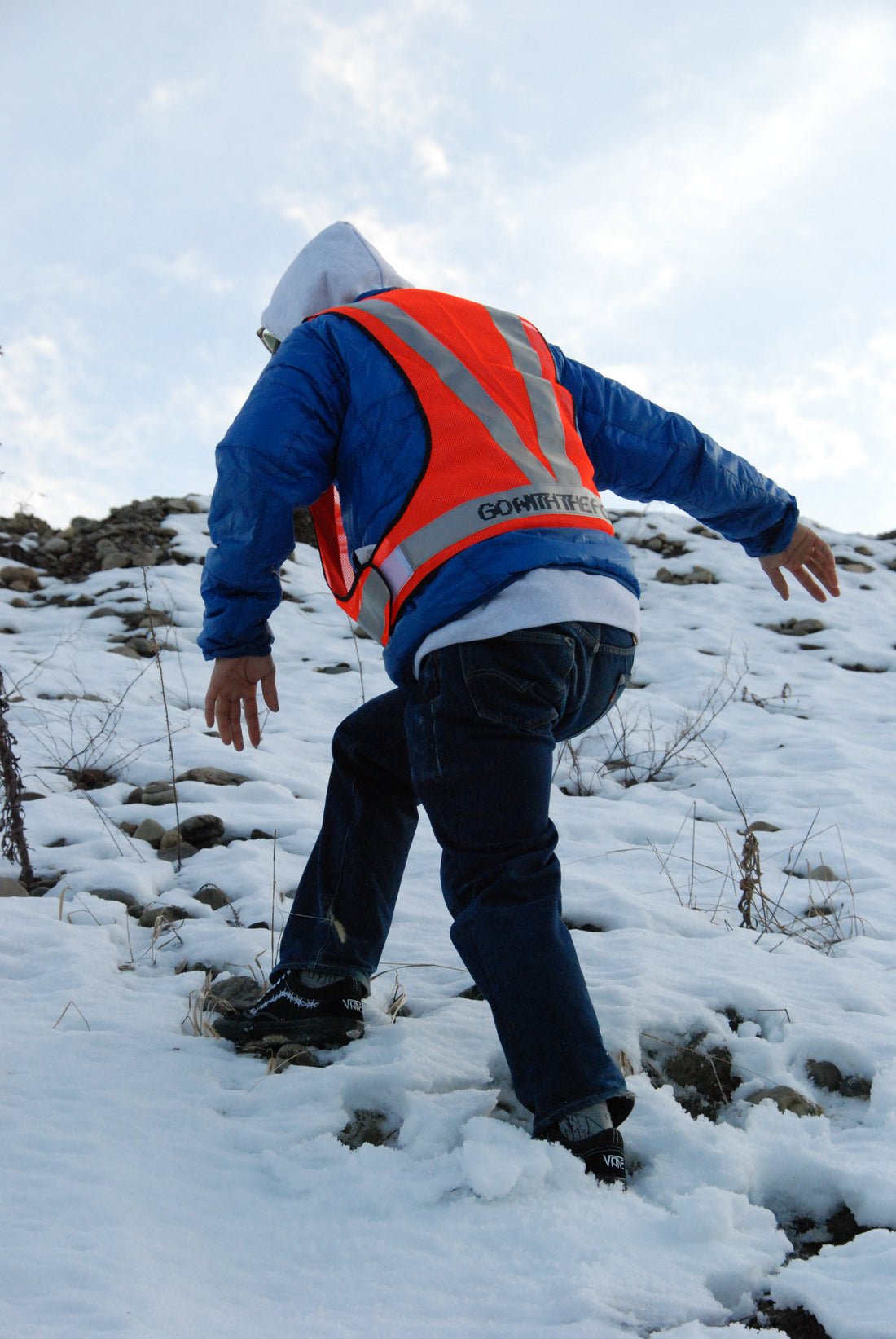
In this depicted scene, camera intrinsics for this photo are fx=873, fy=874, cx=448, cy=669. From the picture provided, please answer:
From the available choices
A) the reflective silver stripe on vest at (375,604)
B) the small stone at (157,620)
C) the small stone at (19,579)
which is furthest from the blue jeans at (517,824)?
the small stone at (19,579)

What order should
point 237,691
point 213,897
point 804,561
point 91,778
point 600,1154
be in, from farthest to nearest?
1. point 91,778
2. point 213,897
3. point 804,561
4. point 237,691
5. point 600,1154

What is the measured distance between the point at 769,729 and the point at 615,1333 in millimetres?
4256

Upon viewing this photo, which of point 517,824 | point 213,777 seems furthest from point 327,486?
point 213,777

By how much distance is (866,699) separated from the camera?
18.4 ft

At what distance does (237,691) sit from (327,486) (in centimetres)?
48

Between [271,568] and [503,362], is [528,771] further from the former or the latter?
[503,362]

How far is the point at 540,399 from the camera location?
66.7 inches

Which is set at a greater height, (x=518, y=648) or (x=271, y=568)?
(x=271, y=568)

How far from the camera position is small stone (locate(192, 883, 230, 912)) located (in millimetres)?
2568

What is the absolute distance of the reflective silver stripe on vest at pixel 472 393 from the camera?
1567mm

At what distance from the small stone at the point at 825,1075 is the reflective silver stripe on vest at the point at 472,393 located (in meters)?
1.28

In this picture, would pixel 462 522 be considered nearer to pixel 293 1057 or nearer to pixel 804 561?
pixel 293 1057

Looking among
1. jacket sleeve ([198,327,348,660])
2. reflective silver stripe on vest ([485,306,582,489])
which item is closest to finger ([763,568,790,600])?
reflective silver stripe on vest ([485,306,582,489])

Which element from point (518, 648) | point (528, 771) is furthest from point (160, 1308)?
point (518, 648)
